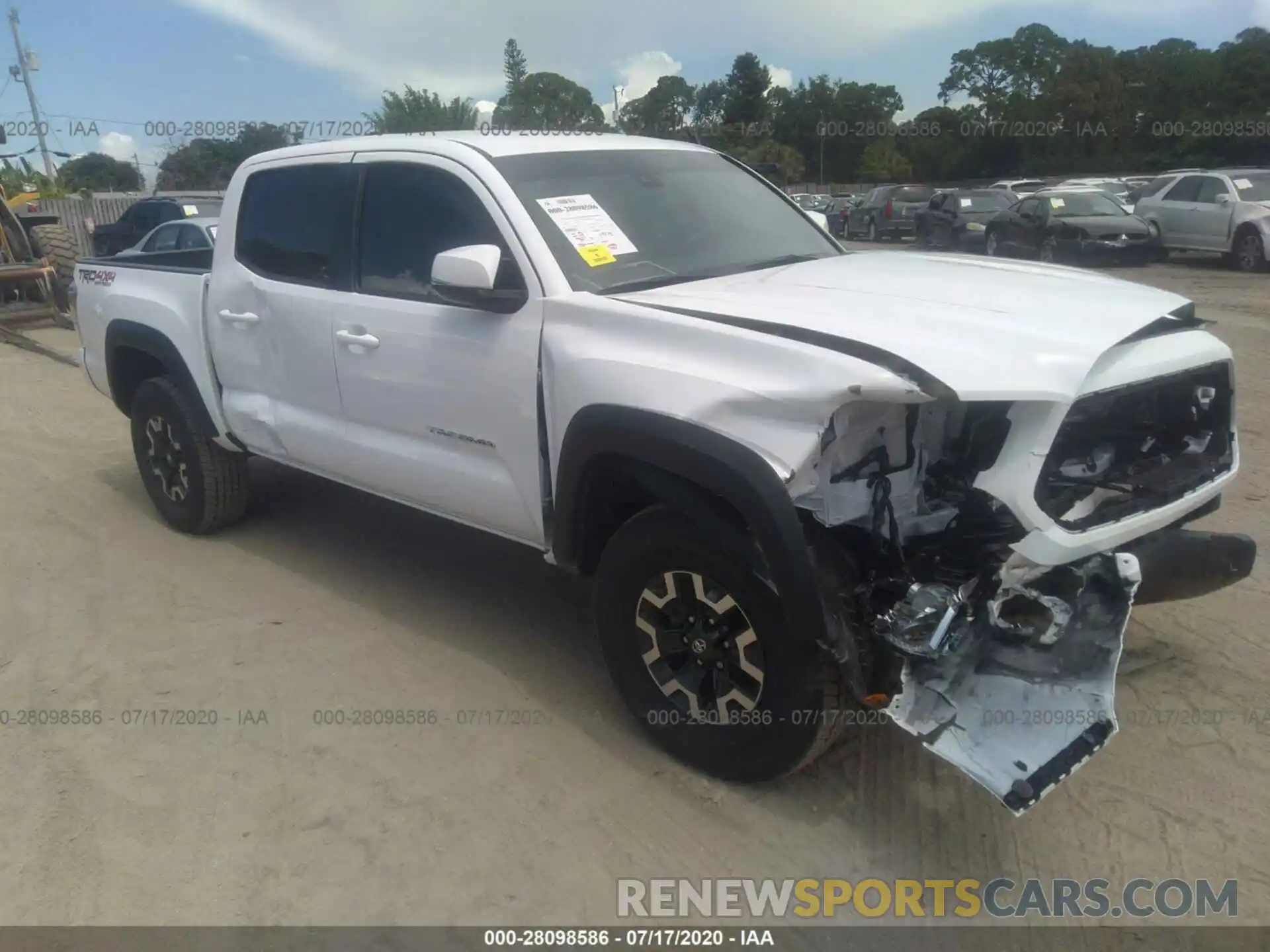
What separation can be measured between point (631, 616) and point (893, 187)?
27033 mm

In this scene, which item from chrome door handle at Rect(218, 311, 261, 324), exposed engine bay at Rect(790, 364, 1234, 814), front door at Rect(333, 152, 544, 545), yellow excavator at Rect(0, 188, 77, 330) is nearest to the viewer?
exposed engine bay at Rect(790, 364, 1234, 814)

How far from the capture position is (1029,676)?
2857mm

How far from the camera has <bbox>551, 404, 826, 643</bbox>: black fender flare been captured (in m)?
2.78

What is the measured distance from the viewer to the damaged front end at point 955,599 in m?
2.79

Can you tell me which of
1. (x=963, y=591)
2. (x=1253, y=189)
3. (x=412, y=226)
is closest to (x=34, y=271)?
(x=412, y=226)

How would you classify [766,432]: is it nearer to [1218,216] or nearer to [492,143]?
[492,143]

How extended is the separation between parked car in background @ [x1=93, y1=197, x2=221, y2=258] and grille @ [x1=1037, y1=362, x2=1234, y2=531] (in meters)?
15.1

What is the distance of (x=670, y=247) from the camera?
3.87m

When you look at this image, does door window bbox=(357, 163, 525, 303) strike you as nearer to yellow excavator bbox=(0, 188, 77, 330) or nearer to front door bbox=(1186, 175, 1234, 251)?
yellow excavator bbox=(0, 188, 77, 330)

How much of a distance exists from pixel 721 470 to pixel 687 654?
731 mm

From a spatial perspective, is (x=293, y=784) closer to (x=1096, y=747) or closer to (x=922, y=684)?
(x=922, y=684)

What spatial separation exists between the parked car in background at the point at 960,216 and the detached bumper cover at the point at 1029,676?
18.7 meters

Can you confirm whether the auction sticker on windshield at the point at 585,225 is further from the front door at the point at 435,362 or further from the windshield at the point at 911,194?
the windshield at the point at 911,194

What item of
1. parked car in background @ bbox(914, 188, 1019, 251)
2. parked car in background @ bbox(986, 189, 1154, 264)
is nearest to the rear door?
parked car in background @ bbox(986, 189, 1154, 264)
